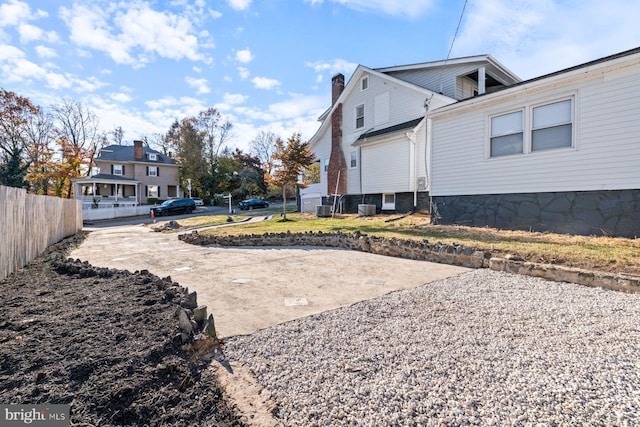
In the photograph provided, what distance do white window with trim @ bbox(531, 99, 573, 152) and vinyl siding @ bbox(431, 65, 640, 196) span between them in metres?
0.17

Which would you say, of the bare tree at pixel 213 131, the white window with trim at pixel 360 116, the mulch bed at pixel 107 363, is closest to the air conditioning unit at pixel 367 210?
the white window with trim at pixel 360 116

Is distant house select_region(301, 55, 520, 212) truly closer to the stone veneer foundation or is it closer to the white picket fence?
the stone veneer foundation

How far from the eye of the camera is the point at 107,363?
2.08 metres

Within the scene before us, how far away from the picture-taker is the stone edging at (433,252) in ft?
13.2

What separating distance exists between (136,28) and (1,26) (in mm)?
4824

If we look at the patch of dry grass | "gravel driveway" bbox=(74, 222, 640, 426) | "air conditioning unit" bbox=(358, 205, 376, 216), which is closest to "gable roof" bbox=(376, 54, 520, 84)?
"air conditioning unit" bbox=(358, 205, 376, 216)

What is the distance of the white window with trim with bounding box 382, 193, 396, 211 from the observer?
14472 millimetres

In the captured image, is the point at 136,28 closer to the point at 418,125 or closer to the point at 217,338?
the point at 217,338

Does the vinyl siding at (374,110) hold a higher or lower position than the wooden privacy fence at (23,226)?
higher

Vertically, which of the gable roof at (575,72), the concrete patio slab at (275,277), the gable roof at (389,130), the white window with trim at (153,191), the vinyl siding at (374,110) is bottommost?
the concrete patio slab at (275,277)

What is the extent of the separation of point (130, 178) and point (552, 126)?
40.5 meters

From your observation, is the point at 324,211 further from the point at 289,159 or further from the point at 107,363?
the point at 107,363

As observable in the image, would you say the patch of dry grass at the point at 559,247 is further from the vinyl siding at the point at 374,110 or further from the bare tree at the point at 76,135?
the bare tree at the point at 76,135

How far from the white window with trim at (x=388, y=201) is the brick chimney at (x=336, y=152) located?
290 cm
